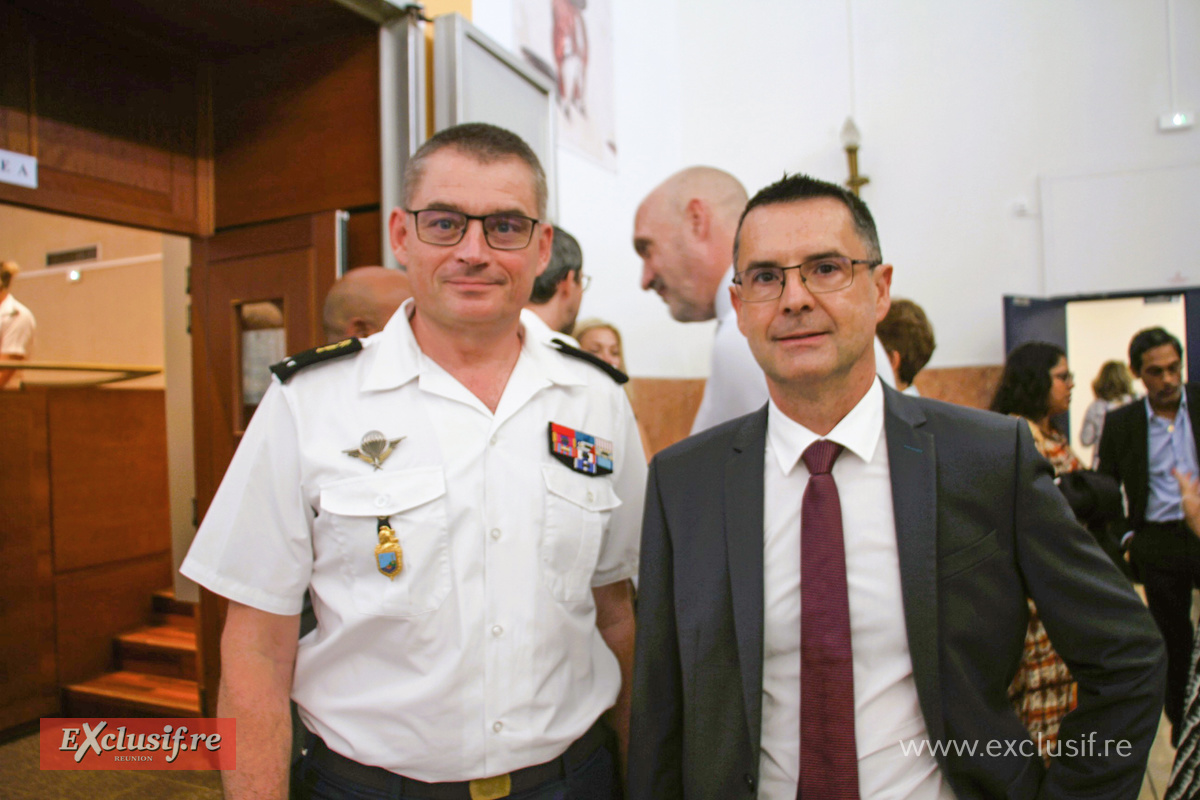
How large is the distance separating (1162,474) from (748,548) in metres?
3.27

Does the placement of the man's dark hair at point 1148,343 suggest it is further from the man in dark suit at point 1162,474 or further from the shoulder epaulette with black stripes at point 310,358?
the shoulder epaulette with black stripes at point 310,358

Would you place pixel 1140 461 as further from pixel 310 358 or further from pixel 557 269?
pixel 310 358

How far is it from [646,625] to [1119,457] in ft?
11.1

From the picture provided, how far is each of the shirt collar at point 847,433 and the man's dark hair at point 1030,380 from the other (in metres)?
1.79

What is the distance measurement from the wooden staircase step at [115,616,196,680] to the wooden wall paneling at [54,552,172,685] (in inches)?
3.4

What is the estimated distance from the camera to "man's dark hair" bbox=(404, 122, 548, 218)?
53.8 inches

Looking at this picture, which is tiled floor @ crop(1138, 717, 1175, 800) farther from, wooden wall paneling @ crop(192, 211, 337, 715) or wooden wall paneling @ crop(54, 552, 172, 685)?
wooden wall paneling @ crop(54, 552, 172, 685)

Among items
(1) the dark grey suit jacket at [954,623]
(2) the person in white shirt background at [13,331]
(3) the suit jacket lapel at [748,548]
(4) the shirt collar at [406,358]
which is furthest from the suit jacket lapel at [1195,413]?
(2) the person in white shirt background at [13,331]

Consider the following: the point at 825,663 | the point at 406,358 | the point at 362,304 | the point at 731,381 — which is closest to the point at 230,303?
the point at 362,304

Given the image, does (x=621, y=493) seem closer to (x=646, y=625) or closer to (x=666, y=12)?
(x=646, y=625)

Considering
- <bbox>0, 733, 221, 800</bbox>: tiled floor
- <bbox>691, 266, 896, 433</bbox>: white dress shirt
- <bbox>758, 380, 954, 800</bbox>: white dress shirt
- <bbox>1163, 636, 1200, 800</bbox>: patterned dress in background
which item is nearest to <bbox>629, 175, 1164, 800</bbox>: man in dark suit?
<bbox>758, 380, 954, 800</bbox>: white dress shirt

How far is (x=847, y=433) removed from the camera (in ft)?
4.18

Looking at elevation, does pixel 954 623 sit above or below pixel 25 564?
above

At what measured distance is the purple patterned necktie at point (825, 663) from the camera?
1.13 metres
